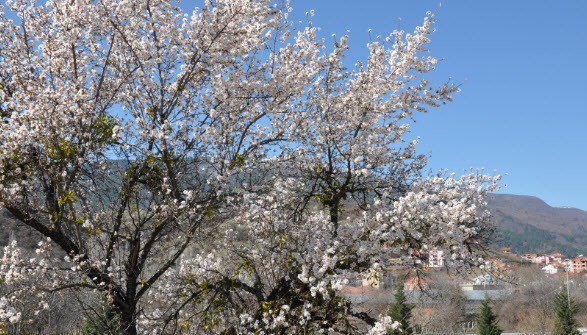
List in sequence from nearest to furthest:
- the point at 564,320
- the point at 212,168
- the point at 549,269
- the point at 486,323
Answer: the point at 212,168 < the point at 486,323 < the point at 564,320 < the point at 549,269

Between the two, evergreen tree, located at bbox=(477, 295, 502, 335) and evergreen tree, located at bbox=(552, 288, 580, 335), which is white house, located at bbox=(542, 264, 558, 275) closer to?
evergreen tree, located at bbox=(552, 288, 580, 335)

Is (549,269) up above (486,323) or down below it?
above

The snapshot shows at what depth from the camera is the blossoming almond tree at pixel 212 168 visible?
6875 millimetres

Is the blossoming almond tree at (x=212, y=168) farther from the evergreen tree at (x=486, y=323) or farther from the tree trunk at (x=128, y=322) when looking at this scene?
the evergreen tree at (x=486, y=323)

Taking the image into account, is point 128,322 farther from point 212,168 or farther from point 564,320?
point 564,320

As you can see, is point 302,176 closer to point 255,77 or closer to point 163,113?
point 255,77

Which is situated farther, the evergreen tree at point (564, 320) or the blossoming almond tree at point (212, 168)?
the evergreen tree at point (564, 320)

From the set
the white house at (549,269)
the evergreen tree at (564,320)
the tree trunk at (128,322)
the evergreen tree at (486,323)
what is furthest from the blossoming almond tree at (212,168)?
the white house at (549,269)

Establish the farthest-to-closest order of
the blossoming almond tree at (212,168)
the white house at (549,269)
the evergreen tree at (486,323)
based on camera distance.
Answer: the white house at (549,269) → the evergreen tree at (486,323) → the blossoming almond tree at (212,168)

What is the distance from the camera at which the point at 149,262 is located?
930 centimetres

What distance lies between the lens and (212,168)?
7750mm

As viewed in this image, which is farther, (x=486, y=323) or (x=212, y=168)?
(x=486, y=323)

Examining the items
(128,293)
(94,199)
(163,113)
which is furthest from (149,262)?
(163,113)

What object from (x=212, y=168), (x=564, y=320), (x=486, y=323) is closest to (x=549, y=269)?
(x=564, y=320)
